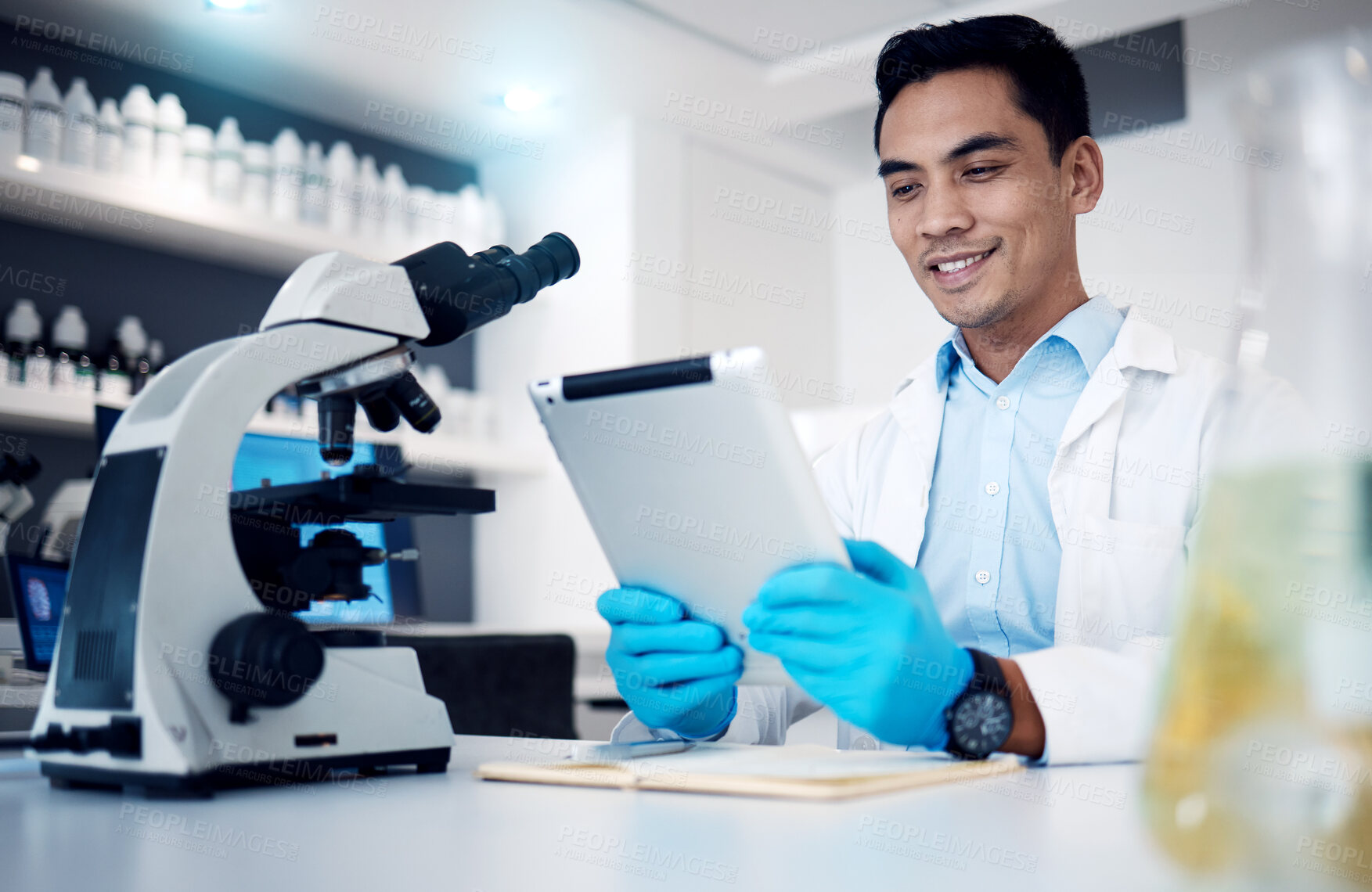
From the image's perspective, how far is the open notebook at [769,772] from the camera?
683mm

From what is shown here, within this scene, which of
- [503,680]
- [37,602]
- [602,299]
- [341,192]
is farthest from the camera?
[602,299]

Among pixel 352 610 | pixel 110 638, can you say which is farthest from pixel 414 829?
pixel 352 610

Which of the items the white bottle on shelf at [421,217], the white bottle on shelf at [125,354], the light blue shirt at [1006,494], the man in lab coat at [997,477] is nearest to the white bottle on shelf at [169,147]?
the white bottle on shelf at [125,354]

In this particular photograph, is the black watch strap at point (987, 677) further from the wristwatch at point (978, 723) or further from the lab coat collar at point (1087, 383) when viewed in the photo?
the lab coat collar at point (1087, 383)

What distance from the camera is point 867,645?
2.61ft

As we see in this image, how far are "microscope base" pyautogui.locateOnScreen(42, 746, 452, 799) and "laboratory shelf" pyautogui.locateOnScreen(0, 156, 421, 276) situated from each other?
1852 mm

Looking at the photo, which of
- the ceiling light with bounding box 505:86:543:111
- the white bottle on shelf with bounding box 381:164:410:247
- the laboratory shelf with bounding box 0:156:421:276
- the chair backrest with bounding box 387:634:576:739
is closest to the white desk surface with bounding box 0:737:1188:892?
the chair backrest with bounding box 387:634:576:739

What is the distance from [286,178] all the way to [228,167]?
0.60 ft

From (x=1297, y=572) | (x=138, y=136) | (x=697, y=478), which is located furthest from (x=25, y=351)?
(x=1297, y=572)

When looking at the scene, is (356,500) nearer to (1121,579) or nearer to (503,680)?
(1121,579)

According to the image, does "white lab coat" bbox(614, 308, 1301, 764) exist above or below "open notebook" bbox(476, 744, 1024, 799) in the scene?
above

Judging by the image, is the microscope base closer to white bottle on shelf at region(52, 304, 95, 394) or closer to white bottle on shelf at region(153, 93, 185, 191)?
white bottle on shelf at region(52, 304, 95, 394)

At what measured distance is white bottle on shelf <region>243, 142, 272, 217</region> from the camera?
3027 mm

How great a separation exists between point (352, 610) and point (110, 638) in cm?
48
